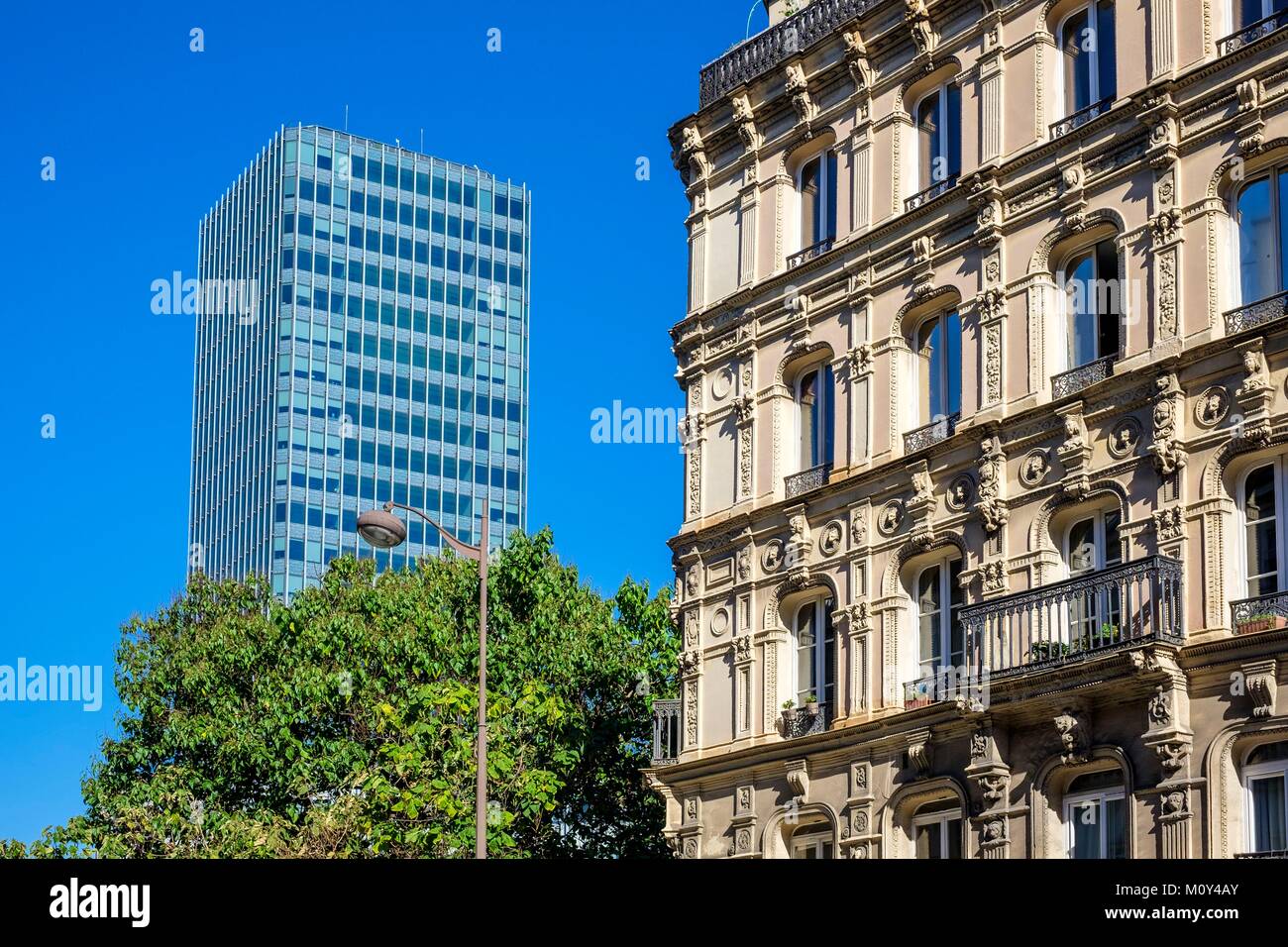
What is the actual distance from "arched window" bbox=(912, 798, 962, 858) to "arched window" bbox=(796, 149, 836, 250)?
10.3 metres

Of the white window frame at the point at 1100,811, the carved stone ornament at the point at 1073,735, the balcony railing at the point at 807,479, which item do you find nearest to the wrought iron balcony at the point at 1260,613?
the carved stone ornament at the point at 1073,735

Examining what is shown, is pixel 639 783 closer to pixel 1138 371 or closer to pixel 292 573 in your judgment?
pixel 1138 371

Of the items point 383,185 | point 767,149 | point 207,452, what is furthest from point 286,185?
point 767,149

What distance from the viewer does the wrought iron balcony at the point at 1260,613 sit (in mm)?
26125

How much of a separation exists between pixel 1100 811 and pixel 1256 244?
315 inches

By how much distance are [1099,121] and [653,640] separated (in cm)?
2270

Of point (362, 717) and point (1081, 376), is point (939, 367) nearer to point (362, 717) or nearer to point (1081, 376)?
point (1081, 376)

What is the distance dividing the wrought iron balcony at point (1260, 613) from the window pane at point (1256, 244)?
13.5 ft

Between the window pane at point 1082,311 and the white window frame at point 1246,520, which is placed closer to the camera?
the white window frame at point 1246,520

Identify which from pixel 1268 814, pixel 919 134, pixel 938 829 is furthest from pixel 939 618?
pixel 919 134

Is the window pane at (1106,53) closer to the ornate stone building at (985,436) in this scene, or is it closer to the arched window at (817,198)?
the ornate stone building at (985,436)

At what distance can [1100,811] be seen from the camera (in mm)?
28094

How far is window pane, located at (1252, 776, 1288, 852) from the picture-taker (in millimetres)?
25797

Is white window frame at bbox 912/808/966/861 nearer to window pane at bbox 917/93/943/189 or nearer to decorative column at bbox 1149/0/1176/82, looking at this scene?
window pane at bbox 917/93/943/189
